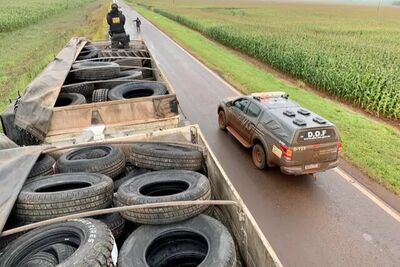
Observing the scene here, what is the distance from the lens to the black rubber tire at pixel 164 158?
5.39 meters

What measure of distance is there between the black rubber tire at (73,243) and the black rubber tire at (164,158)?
1.68m

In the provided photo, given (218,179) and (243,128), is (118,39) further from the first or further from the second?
(218,179)

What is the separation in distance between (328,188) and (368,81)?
8.15 m

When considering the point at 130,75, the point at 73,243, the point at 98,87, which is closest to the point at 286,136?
the point at 130,75

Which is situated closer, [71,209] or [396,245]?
[71,209]

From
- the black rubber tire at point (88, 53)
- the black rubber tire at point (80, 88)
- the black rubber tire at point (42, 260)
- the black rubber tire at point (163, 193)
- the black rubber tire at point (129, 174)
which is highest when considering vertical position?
the black rubber tire at point (88, 53)

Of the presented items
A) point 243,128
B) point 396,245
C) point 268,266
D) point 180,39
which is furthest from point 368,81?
point 180,39

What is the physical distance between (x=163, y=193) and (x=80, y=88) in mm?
4585

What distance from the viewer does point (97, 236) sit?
11.8 feet

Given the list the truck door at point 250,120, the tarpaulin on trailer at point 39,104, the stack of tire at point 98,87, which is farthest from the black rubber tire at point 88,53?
the truck door at point 250,120

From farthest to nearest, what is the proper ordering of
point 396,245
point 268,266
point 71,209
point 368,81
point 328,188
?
1. point 368,81
2. point 328,188
3. point 396,245
4. point 71,209
5. point 268,266

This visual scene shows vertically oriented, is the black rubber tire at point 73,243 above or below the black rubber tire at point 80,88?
below

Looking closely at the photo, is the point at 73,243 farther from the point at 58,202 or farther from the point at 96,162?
the point at 96,162

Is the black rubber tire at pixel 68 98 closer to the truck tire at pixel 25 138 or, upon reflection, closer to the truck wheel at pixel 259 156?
the truck tire at pixel 25 138
